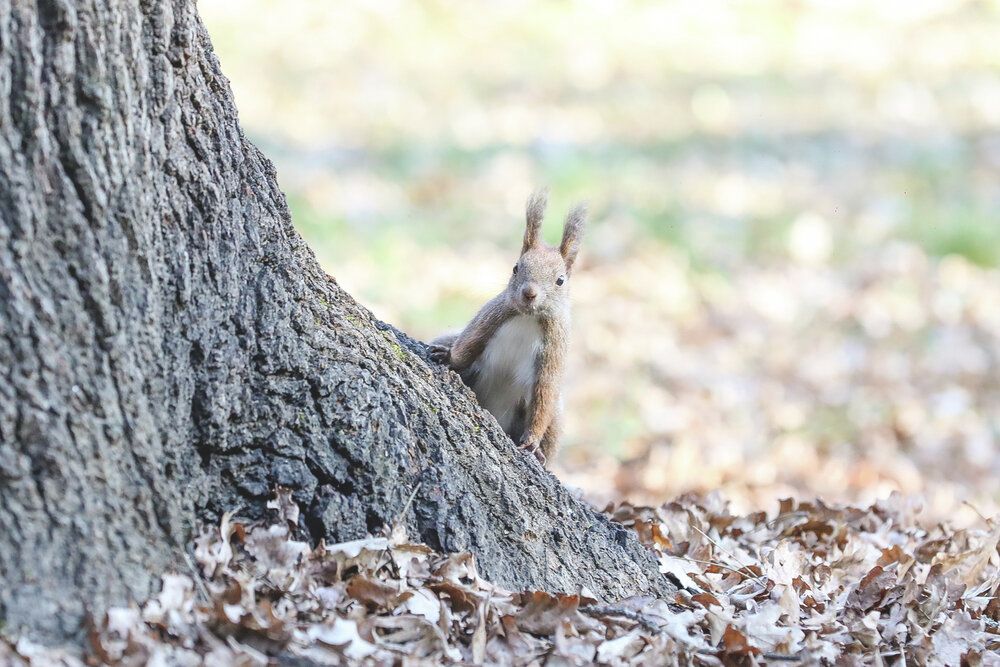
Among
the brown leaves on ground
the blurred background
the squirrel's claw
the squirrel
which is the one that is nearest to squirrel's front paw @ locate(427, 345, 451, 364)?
the squirrel

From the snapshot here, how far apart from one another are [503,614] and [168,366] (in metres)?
0.99

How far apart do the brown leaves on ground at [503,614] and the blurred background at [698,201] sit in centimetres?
195

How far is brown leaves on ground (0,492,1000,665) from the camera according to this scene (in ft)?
8.15

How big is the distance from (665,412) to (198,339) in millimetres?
5117

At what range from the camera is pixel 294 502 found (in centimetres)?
280

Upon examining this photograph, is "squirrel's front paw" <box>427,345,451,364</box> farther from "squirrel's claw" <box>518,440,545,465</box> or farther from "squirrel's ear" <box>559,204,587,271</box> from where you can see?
"squirrel's ear" <box>559,204,587,271</box>

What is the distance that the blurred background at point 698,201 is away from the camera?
7.42m

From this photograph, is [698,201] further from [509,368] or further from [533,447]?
[533,447]

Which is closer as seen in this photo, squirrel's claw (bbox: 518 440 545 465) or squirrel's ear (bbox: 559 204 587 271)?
squirrel's claw (bbox: 518 440 545 465)

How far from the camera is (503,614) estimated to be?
2863mm

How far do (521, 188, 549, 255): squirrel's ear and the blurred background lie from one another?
170 centimetres

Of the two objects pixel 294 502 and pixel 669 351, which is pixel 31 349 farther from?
pixel 669 351

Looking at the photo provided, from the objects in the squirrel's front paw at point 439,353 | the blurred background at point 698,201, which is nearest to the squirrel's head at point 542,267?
the squirrel's front paw at point 439,353

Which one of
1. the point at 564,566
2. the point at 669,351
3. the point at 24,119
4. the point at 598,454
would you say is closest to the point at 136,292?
the point at 24,119
